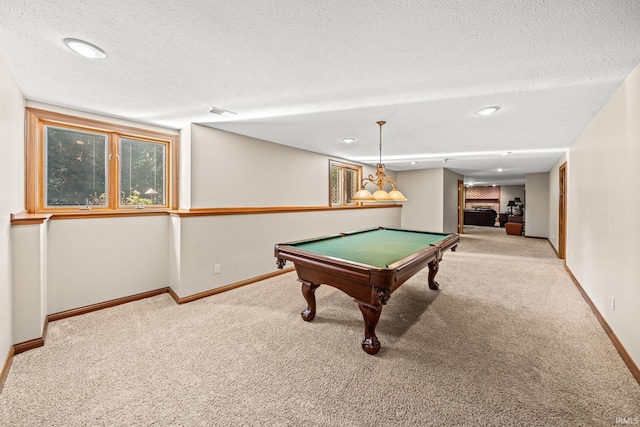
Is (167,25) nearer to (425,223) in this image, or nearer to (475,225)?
(425,223)

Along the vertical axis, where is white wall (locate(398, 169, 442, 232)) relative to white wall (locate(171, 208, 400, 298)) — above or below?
above

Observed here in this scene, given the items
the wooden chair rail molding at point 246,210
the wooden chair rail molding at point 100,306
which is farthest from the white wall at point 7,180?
the wooden chair rail molding at point 246,210

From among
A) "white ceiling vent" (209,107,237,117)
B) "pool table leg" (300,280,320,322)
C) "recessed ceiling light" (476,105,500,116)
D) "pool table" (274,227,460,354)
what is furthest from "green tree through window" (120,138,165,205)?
"recessed ceiling light" (476,105,500,116)

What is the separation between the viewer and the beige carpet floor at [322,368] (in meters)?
1.50

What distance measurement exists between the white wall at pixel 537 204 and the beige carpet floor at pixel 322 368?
6.56 meters

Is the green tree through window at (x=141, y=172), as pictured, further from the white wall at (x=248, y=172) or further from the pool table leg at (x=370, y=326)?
the pool table leg at (x=370, y=326)

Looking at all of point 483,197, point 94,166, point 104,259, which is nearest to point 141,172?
point 94,166

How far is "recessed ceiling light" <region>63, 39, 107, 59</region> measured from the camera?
1.58 m

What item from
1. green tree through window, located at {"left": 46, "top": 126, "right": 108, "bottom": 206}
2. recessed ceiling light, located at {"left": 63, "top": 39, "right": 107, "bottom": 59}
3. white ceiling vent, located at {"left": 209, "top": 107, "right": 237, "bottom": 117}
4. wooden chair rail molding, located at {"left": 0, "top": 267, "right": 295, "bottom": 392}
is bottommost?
wooden chair rail molding, located at {"left": 0, "top": 267, "right": 295, "bottom": 392}

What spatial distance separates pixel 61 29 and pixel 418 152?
4893 mm

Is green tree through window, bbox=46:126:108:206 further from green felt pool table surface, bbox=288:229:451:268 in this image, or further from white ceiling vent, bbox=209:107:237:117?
green felt pool table surface, bbox=288:229:451:268

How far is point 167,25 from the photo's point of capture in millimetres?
1445

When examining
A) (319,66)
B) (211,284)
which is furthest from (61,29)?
(211,284)

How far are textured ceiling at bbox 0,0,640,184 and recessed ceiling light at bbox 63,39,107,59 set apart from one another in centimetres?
6
